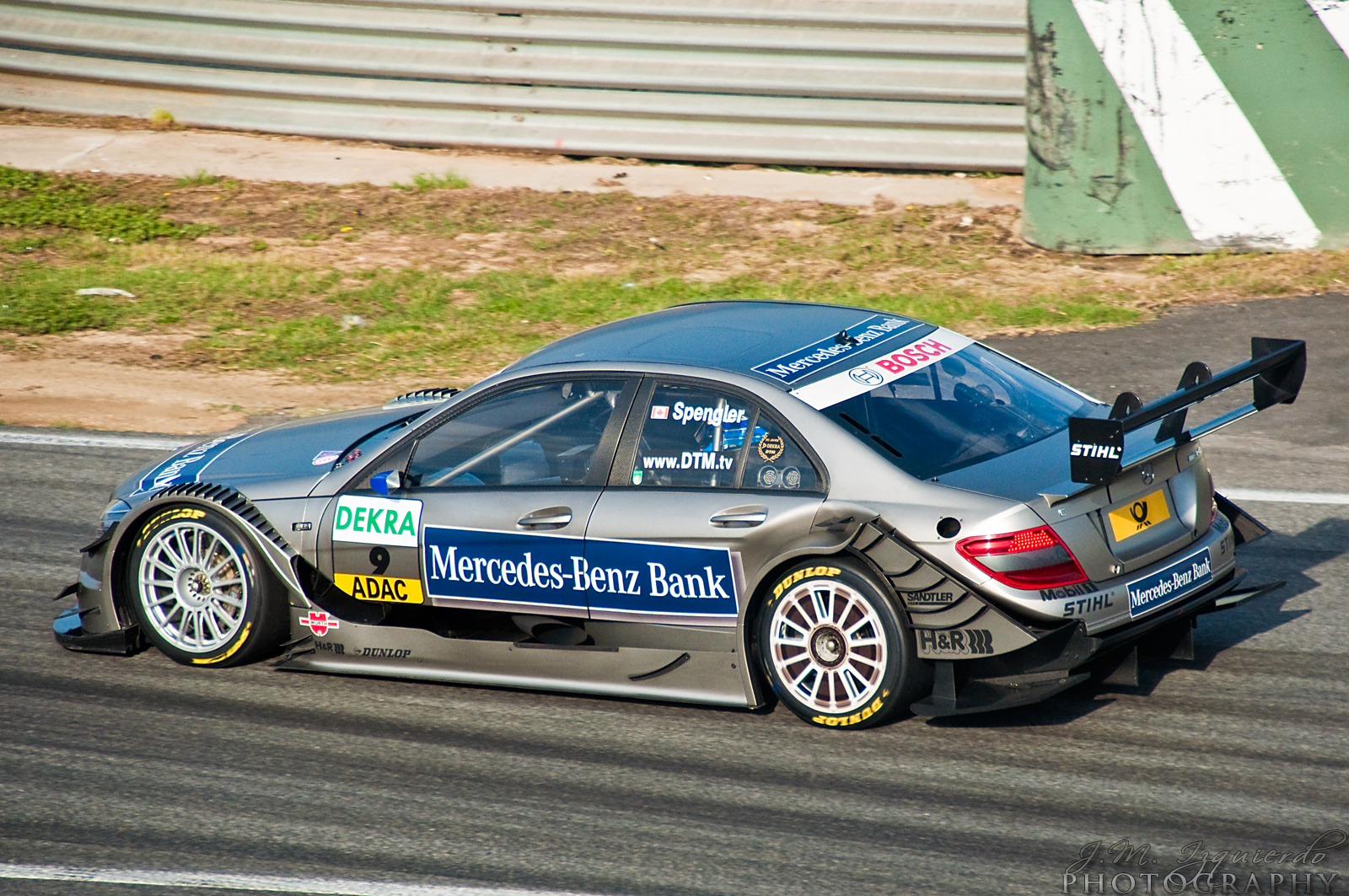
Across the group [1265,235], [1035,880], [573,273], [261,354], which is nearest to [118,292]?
[261,354]

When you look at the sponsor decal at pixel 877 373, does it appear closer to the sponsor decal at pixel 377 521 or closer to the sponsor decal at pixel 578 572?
the sponsor decal at pixel 578 572

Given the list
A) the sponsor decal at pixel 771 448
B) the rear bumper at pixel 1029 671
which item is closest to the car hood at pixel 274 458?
the sponsor decal at pixel 771 448

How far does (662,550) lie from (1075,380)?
5.18 metres

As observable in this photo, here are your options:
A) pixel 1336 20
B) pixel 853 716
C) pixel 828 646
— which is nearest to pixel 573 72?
pixel 1336 20

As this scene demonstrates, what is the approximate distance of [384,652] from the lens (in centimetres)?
580

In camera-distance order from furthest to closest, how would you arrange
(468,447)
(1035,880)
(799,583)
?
(468,447), (799,583), (1035,880)

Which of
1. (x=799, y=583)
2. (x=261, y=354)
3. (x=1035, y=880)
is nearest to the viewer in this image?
(x=1035, y=880)

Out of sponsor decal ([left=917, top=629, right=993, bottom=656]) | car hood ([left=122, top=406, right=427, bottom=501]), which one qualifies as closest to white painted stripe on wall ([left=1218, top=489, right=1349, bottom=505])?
sponsor decal ([left=917, top=629, right=993, bottom=656])

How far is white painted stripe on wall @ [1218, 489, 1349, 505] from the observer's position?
7691mm

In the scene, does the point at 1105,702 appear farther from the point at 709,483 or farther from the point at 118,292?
the point at 118,292

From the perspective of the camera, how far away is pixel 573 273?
41.1ft

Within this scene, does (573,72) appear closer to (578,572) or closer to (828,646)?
(578,572)

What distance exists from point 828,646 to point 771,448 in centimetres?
75

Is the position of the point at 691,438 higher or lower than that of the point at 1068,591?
higher
